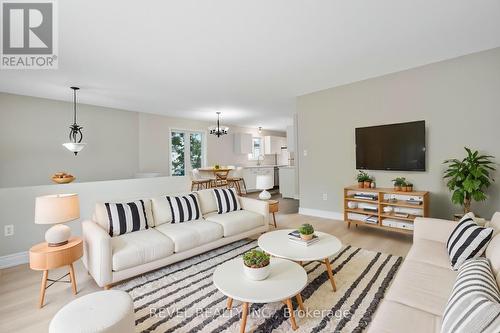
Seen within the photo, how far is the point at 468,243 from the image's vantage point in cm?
169

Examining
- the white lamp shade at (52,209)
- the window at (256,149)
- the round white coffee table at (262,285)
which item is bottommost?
the round white coffee table at (262,285)

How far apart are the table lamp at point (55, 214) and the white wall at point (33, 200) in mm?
1093

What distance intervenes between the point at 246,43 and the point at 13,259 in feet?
12.4

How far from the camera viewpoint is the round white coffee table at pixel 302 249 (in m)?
2.04

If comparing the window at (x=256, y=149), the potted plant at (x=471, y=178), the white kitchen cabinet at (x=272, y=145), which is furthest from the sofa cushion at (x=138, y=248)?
the white kitchen cabinet at (x=272, y=145)

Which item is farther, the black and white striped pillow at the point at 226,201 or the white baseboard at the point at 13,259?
the black and white striped pillow at the point at 226,201

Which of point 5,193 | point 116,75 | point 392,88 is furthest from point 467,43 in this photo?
point 5,193

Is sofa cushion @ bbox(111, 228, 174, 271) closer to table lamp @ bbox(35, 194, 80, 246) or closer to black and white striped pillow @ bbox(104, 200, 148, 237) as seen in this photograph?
black and white striped pillow @ bbox(104, 200, 148, 237)

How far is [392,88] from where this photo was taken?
3.72 m

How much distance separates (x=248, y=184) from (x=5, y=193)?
6.14m

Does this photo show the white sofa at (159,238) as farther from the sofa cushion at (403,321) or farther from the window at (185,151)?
the window at (185,151)

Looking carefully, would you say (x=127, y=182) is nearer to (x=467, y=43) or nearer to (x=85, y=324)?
(x=85, y=324)

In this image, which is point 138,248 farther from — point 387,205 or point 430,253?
point 387,205

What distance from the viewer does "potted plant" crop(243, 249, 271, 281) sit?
5.45 feet
